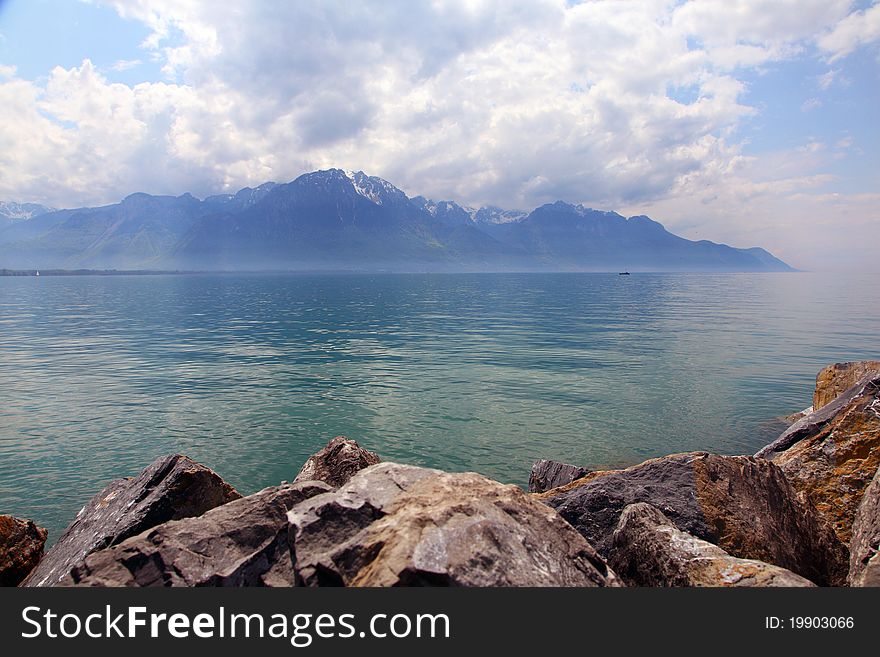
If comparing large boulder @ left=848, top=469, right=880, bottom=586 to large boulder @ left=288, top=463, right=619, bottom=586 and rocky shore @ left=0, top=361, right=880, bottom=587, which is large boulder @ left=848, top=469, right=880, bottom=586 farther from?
large boulder @ left=288, top=463, right=619, bottom=586

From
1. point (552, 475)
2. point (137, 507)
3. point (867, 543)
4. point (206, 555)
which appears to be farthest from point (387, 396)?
point (867, 543)

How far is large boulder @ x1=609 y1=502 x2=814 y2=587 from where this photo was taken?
23.5 ft

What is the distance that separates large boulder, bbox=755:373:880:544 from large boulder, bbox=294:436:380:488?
9187 mm

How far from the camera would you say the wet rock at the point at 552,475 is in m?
14.2

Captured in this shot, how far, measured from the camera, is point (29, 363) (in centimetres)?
4075

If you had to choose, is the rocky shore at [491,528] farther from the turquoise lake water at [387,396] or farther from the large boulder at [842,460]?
the turquoise lake water at [387,396]

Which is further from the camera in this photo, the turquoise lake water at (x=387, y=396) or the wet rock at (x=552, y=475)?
the turquoise lake water at (x=387, y=396)

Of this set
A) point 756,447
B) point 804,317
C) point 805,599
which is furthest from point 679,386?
point 804,317

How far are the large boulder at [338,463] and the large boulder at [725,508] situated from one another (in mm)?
4490

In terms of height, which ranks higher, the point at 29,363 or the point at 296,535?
the point at 296,535

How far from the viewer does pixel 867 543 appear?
28.3 ft

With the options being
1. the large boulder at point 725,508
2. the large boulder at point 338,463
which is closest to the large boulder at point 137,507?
the large boulder at point 338,463

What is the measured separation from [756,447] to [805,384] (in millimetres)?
15268

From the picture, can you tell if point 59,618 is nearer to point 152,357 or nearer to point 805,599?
point 805,599
